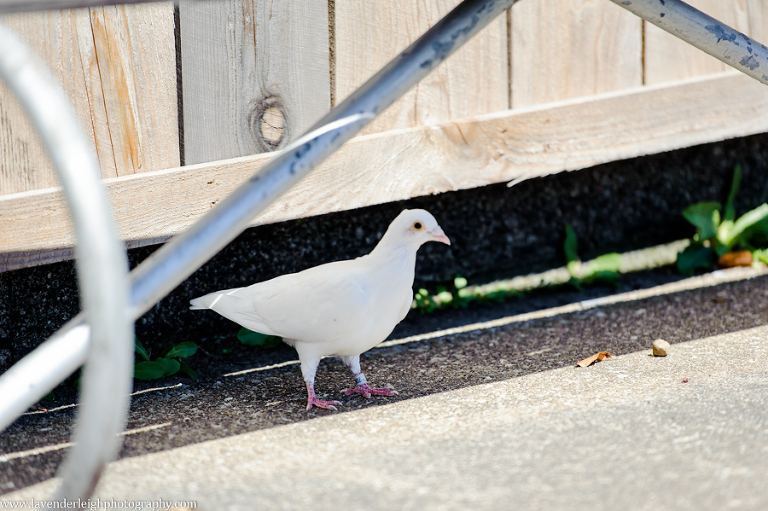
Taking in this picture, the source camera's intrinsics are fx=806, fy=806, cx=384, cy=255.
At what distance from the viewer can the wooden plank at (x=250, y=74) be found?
2.65 meters

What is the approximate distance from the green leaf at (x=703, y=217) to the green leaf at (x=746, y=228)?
3.9 inches

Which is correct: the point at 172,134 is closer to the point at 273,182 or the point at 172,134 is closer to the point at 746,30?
the point at 273,182

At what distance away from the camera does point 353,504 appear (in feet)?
5.82

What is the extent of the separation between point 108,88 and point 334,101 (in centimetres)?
77

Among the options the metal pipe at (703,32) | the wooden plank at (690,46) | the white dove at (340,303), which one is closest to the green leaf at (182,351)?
the white dove at (340,303)

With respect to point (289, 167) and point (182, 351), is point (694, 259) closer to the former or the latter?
point (182, 351)

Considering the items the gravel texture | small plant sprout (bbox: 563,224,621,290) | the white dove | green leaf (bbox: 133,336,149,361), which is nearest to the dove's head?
the white dove

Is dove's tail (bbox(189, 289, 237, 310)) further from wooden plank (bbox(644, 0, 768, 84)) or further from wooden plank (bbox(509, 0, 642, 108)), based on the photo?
wooden plank (bbox(644, 0, 768, 84))

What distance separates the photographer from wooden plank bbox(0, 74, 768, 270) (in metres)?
2.56

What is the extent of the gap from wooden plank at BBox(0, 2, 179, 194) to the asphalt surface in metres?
0.78

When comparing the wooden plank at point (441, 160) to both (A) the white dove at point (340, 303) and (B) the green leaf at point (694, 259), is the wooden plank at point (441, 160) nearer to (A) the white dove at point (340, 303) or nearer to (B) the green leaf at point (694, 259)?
(A) the white dove at point (340, 303)

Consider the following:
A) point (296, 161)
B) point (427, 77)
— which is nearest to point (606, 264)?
point (427, 77)

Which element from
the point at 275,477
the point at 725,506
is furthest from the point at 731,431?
the point at 275,477

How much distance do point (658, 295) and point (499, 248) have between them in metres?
0.71
